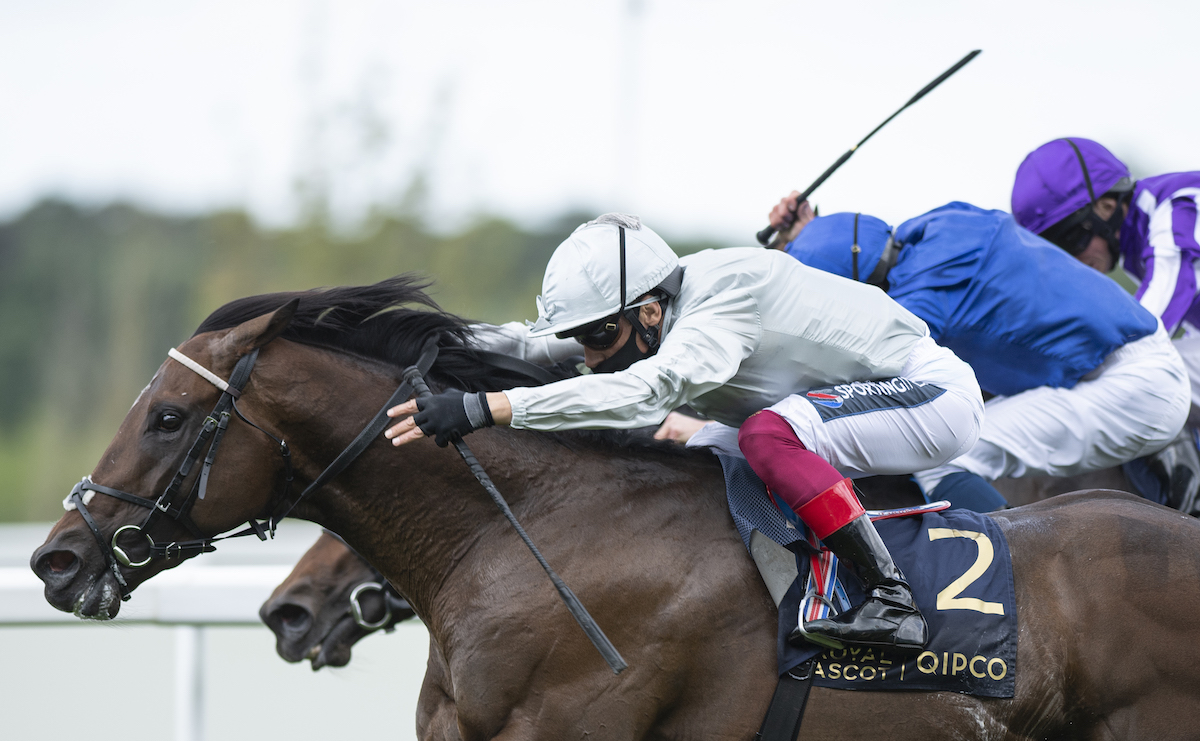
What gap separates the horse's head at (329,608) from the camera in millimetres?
4035

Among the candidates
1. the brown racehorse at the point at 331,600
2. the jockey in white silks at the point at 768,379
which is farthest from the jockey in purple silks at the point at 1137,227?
the jockey in white silks at the point at 768,379

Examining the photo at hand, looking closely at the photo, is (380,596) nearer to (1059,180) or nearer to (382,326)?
(382,326)

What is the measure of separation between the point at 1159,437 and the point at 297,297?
9.70ft

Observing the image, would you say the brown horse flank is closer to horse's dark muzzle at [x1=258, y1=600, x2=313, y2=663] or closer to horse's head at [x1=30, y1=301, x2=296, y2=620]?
horse's head at [x1=30, y1=301, x2=296, y2=620]

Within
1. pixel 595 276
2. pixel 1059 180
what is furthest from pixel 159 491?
pixel 1059 180

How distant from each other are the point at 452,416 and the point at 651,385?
19.2 inches

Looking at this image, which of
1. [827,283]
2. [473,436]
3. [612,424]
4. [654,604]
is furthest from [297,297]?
[827,283]

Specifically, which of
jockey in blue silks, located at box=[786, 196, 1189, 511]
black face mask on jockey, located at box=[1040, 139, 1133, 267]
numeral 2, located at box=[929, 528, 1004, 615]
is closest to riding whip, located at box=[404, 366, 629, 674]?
numeral 2, located at box=[929, 528, 1004, 615]

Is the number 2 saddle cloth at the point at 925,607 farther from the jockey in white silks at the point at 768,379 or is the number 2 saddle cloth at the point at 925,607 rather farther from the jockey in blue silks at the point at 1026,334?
the jockey in blue silks at the point at 1026,334

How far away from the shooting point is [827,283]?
118 inches

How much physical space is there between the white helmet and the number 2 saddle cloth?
64 cm

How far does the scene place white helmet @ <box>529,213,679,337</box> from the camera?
2.79 meters

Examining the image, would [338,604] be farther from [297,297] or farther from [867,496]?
[867,496]

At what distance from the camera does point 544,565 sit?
2.69 metres
